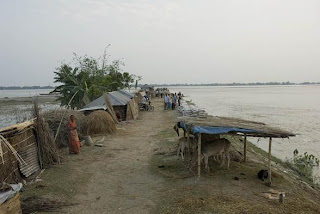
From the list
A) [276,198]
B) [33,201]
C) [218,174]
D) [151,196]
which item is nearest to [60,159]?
[33,201]

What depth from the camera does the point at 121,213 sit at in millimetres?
6898

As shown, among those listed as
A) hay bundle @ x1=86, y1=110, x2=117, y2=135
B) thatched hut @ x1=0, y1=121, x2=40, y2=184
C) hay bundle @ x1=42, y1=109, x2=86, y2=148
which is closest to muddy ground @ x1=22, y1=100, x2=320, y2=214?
thatched hut @ x1=0, y1=121, x2=40, y2=184

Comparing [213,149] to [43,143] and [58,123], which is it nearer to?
[43,143]

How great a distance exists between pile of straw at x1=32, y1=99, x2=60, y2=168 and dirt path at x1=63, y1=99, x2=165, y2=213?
1524 millimetres

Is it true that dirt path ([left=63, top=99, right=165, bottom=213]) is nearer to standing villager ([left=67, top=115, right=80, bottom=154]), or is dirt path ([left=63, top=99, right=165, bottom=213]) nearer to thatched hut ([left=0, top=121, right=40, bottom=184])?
standing villager ([left=67, top=115, right=80, bottom=154])

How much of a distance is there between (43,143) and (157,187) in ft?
15.3

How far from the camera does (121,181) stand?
9.18 meters

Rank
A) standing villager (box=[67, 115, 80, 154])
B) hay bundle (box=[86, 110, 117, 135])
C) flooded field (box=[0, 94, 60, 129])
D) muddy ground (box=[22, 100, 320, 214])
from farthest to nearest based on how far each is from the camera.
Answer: hay bundle (box=[86, 110, 117, 135]), flooded field (box=[0, 94, 60, 129]), standing villager (box=[67, 115, 80, 154]), muddy ground (box=[22, 100, 320, 214])

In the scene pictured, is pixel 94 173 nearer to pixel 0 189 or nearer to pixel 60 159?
pixel 60 159

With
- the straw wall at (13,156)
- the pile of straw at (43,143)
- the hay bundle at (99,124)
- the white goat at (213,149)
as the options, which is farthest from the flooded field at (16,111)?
the white goat at (213,149)

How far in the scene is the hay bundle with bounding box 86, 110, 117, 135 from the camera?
54.8 feet

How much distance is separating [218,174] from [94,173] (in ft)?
13.9

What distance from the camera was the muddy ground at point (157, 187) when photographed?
7.09 m

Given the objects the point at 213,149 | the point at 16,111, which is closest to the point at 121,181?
the point at 213,149
